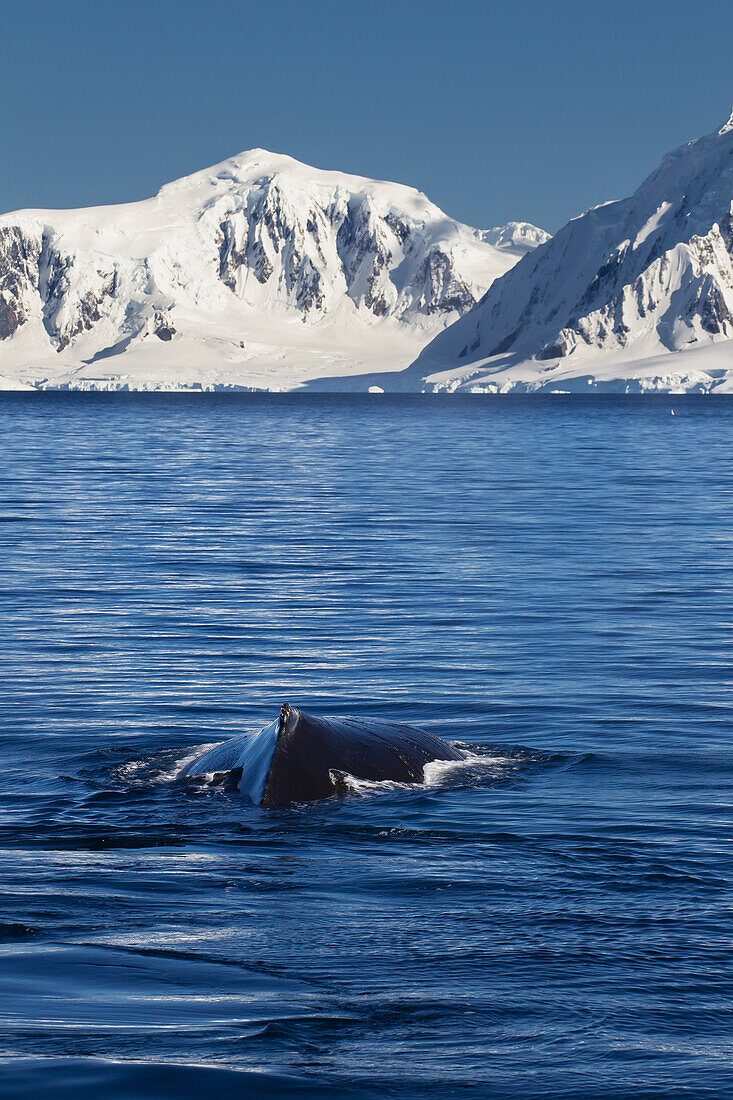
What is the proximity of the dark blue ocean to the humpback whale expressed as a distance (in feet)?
0.77

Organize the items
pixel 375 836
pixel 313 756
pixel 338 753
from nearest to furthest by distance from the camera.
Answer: pixel 375 836 → pixel 313 756 → pixel 338 753

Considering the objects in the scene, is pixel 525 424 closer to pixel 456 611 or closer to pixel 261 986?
pixel 456 611

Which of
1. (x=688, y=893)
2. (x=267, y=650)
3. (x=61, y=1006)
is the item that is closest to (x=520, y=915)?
(x=688, y=893)

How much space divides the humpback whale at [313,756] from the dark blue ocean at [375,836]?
23cm

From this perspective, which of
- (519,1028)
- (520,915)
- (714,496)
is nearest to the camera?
(519,1028)

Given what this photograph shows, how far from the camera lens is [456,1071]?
609 cm

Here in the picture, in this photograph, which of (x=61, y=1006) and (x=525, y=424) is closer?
(x=61, y=1006)

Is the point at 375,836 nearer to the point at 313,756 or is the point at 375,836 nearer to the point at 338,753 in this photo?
the point at 313,756

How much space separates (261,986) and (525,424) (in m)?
115

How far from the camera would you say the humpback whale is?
35.2 feet

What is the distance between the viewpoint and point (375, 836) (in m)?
9.98

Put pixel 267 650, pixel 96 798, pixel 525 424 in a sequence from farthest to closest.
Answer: pixel 525 424 < pixel 267 650 < pixel 96 798

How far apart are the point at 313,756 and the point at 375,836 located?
1143 millimetres

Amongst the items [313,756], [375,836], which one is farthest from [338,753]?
[375,836]
